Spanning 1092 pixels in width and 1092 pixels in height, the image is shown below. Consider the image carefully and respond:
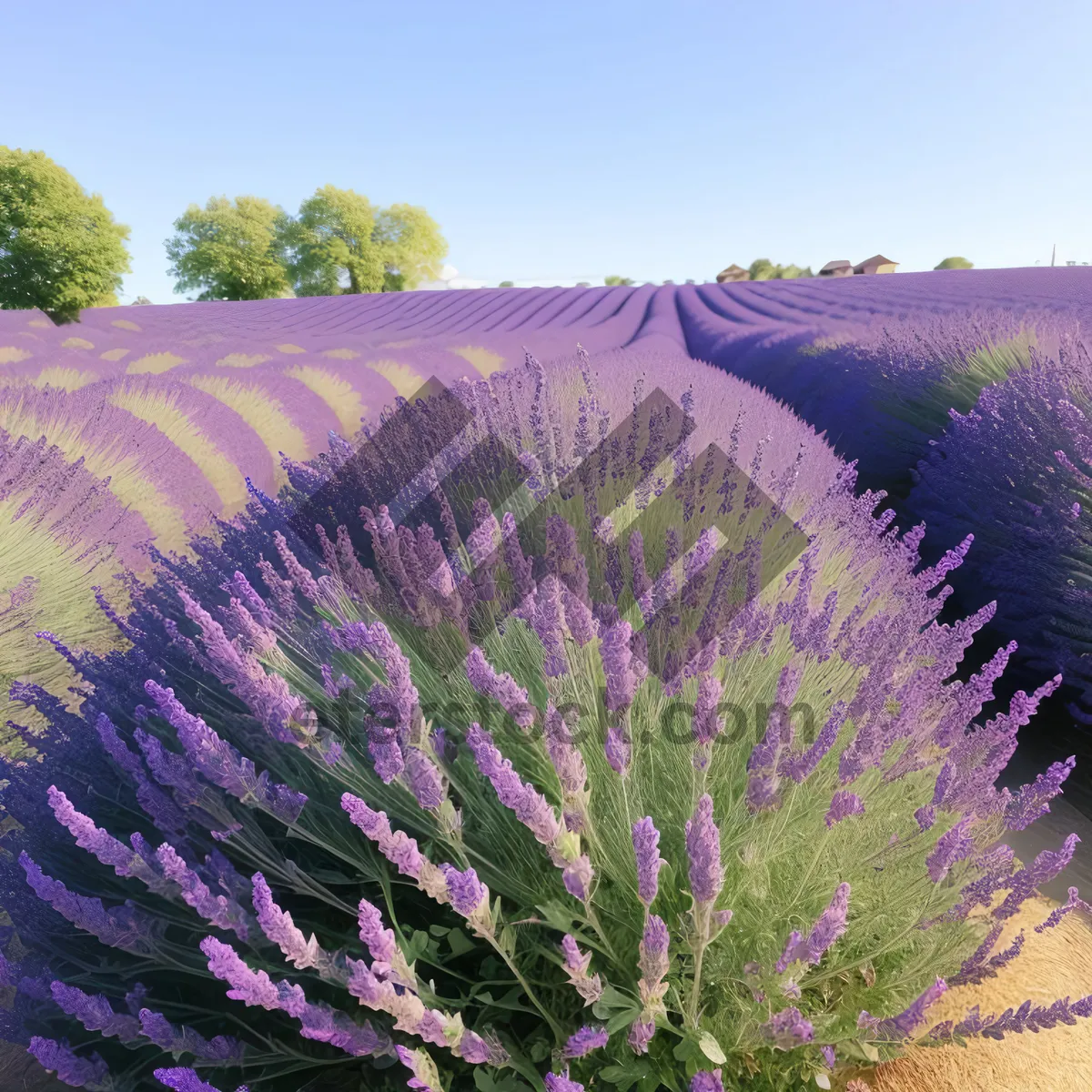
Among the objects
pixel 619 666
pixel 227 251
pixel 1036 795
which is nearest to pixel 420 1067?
pixel 619 666

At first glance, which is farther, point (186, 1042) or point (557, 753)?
point (186, 1042)

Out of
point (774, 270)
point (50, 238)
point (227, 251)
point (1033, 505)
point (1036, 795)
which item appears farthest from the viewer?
point (774, 270)

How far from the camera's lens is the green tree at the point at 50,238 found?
62.2 feet

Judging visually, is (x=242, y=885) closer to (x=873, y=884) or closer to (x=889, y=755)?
(x=873, y=884)

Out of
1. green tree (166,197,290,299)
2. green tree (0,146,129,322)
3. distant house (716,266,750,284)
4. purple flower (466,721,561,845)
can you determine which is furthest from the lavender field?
distant house (716,266,750,284)

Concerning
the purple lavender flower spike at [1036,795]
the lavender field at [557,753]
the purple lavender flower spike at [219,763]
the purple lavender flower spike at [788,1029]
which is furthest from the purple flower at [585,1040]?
the purple lavender flower spike at [1036,795]

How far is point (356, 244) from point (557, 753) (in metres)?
39.4

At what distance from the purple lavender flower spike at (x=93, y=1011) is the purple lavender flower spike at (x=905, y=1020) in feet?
3.26

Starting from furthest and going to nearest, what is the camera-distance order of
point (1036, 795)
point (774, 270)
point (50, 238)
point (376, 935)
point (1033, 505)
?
point (774, 270), point (50, 238), point (1033, 505), point (1036, 795), point (376, 935)

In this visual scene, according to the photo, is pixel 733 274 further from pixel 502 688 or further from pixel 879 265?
pixel 502 688

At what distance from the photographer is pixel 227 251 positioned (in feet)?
106

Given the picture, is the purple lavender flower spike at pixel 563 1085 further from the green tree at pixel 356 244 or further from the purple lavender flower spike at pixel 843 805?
Result: the green tree at pixel 356 244

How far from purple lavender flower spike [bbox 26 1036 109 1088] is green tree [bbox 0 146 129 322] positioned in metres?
22.7

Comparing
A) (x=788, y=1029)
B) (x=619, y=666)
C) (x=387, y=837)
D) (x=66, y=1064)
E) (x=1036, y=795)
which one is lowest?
(x=66, y=1064)
